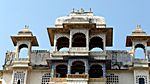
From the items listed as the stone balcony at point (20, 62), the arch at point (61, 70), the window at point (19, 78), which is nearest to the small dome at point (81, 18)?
the arch at point (61, 70)

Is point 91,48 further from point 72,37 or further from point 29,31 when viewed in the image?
point 29,31

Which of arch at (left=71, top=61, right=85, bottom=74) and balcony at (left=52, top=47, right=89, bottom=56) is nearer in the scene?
balcony at (left=52, top=47, right=89, bottom=56)

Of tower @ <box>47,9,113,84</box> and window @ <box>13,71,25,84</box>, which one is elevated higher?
tower @ <box>47,9,113,84</box>

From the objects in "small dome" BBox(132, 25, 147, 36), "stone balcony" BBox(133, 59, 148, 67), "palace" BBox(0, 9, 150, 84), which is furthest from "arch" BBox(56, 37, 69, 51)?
"stone balcony" BBox(133, 59, 148, 67)

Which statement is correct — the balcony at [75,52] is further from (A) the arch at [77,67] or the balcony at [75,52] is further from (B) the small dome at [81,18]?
(B) the small dome at [81,18]

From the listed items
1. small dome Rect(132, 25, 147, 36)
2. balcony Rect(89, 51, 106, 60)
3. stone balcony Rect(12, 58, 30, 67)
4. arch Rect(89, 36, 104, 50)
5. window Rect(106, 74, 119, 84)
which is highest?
small dome Rect(132, 25, 147, 36)

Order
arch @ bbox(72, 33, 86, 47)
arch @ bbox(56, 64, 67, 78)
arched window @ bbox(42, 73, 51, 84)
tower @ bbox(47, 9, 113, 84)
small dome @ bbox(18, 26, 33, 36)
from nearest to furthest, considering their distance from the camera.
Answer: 1. tower @ bbox(47, 9, 113, 84)
2. arched window @ bbox(42, 73, 51, 84)
3. arch @ bbox(56, 64, 67, 78)
4. arch @ bbox(72, 33, 86, 47)
5. small dome @ bbox(18, 26, 33, 36)

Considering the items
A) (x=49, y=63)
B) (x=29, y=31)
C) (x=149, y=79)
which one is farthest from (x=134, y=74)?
(x=29, y=31)

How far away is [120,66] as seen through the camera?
39.4m

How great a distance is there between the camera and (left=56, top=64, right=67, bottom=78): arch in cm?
→ 3844

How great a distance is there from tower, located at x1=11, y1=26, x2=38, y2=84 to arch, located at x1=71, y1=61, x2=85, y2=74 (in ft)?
11.9

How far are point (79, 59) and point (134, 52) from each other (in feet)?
16.1

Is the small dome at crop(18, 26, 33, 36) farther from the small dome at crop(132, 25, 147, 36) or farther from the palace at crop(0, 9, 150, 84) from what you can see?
the small dome at crop(132, 25, 147, 36)

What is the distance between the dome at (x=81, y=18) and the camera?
128ft
